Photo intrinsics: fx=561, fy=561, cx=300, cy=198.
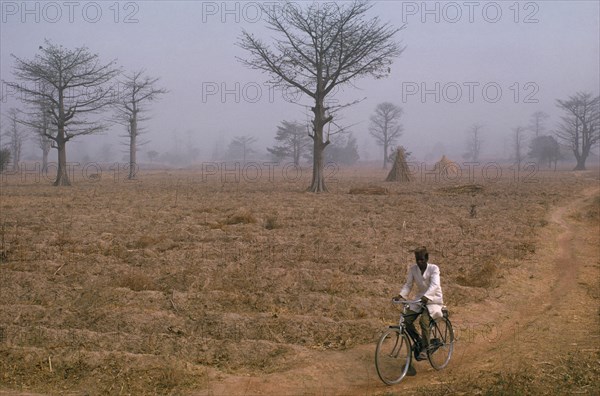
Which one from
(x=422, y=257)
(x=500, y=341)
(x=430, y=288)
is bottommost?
(x=500, y=341)

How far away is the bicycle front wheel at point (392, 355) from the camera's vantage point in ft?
18.2

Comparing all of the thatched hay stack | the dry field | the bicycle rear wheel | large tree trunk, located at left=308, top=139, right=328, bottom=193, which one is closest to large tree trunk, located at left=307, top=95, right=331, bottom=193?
large tree trunk, located at left=308, top=139, right=328, bottom=193

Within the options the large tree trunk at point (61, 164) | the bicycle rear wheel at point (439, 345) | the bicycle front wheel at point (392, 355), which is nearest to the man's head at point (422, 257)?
the bicycle rear wheel at point (439, 345)

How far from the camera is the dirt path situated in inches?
218

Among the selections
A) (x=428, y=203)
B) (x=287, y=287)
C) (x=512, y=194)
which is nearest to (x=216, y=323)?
(x=287, y=287)

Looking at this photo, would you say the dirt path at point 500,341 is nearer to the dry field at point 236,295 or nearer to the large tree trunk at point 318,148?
the dry field at point 236,295

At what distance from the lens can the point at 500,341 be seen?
668cm

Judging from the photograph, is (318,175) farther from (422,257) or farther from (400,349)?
A: (400,349)

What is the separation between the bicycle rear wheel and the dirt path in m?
0.11

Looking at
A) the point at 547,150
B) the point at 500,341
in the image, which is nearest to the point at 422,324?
the point at 500,341

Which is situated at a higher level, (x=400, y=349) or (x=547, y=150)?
(x=547, y=150)

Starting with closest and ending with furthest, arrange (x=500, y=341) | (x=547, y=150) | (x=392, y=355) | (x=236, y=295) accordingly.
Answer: (x=392, y=355) → (x=500, y=341) → (x=236, y=295) → (x=547, y=150)

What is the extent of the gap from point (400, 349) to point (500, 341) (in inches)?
65.8

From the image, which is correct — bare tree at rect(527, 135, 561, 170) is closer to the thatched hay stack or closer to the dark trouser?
the thatched hay stack
